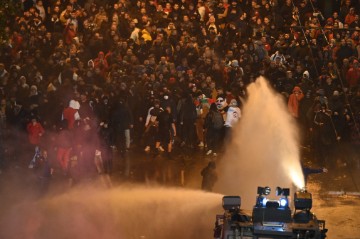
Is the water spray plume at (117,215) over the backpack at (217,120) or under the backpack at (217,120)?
under

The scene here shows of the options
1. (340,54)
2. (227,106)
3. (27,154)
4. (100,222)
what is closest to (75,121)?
(27,154)

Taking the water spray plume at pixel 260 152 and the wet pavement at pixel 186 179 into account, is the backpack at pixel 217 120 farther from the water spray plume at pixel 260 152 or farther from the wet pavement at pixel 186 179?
the wet pavement at pixel 186 179

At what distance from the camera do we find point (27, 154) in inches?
1070

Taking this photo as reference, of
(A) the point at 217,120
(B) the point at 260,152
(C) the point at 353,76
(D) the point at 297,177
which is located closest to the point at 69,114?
(A) the point at 217,120

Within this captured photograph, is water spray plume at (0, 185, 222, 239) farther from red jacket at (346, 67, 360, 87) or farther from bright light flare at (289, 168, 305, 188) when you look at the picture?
red jacket at (346, 67, 360, 87)

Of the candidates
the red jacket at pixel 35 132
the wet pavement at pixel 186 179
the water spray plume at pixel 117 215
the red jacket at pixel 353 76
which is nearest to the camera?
the water spray plume at pixel 117 215

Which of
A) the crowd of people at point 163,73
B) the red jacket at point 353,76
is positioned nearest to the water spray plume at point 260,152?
the crowd of people at point 163,73

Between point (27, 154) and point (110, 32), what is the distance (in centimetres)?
658

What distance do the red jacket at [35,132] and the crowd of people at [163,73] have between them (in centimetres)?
3

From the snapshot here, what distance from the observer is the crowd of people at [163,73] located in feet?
90.4

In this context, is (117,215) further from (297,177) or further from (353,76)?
(353,76)

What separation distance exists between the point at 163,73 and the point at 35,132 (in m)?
4.83

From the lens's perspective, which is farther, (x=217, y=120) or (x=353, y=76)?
(x=353, y=76)

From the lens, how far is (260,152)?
77.6 feet
